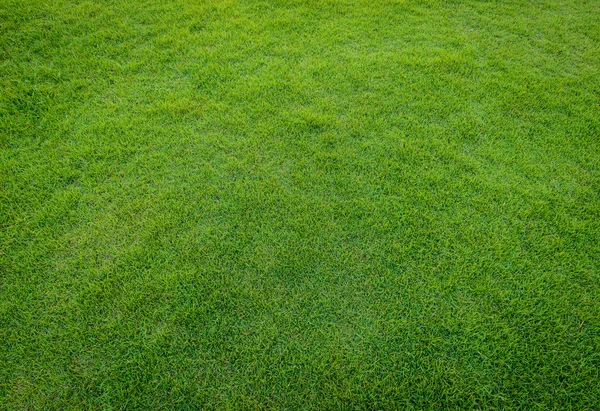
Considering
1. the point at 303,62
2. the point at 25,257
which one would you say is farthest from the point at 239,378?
the point at 303,62

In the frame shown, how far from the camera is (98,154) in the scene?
2.72 metres

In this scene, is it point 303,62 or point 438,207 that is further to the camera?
point 303,62

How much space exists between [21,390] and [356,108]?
9.76 ft

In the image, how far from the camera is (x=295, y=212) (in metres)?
2.43

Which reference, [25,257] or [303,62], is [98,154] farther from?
[303,62]

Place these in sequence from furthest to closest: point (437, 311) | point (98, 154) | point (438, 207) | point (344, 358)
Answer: point (98, 154) → point (438, 207) → point (437, 311) → point (344, 358)

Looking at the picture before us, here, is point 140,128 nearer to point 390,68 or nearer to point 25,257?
point 25,257

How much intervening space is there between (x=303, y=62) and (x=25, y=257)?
2.83 m

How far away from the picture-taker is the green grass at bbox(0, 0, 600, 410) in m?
1.82

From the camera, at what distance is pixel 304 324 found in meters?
1.96

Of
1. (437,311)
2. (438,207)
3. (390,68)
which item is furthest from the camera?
(390,68)

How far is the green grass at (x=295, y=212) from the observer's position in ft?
5.98

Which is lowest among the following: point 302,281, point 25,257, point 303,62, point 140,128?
point 302,281

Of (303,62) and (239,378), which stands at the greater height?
(303,62)
